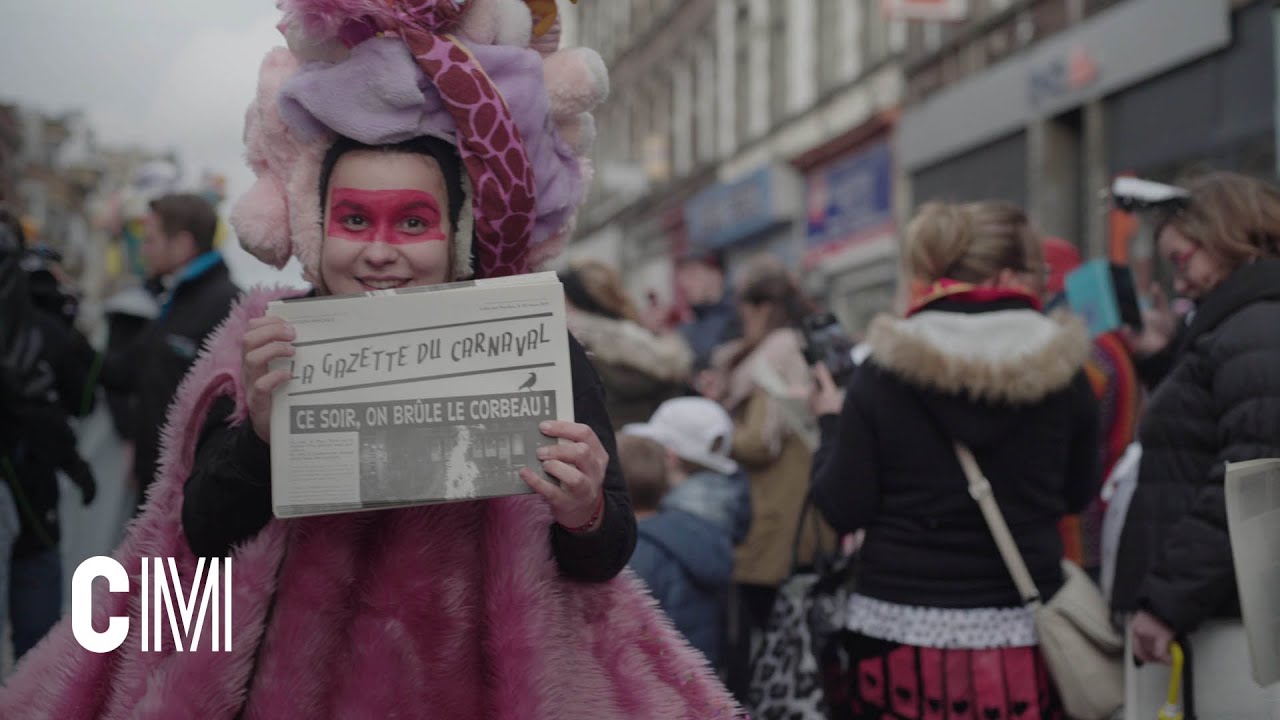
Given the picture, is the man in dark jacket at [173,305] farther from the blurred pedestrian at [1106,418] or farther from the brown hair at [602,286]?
the blurred pedestrian at [1106,418]

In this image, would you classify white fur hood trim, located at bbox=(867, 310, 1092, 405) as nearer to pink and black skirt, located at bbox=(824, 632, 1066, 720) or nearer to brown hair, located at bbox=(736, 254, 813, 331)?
pink and black skirt, located at bbox=(824, 632, 1066, 720)

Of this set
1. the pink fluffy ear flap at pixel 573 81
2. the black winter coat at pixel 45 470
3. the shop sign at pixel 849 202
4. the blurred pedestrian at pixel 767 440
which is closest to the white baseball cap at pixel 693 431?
the blurred pedestrian at pixel 767 440

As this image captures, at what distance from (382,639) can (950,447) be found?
163 centimetres

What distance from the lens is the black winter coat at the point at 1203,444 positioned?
271 centimetres

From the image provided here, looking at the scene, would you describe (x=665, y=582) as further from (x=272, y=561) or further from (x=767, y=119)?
(x=767, y=119)

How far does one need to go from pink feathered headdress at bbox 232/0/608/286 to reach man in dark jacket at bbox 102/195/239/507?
2252 millimetres

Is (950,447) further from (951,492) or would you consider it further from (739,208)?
(739,208)

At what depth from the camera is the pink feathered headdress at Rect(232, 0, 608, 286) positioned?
5.98 ft

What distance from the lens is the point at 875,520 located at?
10.0 feet

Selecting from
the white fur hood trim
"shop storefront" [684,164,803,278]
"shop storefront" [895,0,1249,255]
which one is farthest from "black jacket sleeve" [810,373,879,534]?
"shop storefront" [684,164,803,278]

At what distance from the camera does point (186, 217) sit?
14.8ft

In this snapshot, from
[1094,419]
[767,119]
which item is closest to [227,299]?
[1094,419]

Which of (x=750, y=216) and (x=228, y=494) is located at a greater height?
(x=750, y=216)

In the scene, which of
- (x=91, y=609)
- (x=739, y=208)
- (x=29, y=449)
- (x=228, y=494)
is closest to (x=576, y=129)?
(x=228, y=494)
